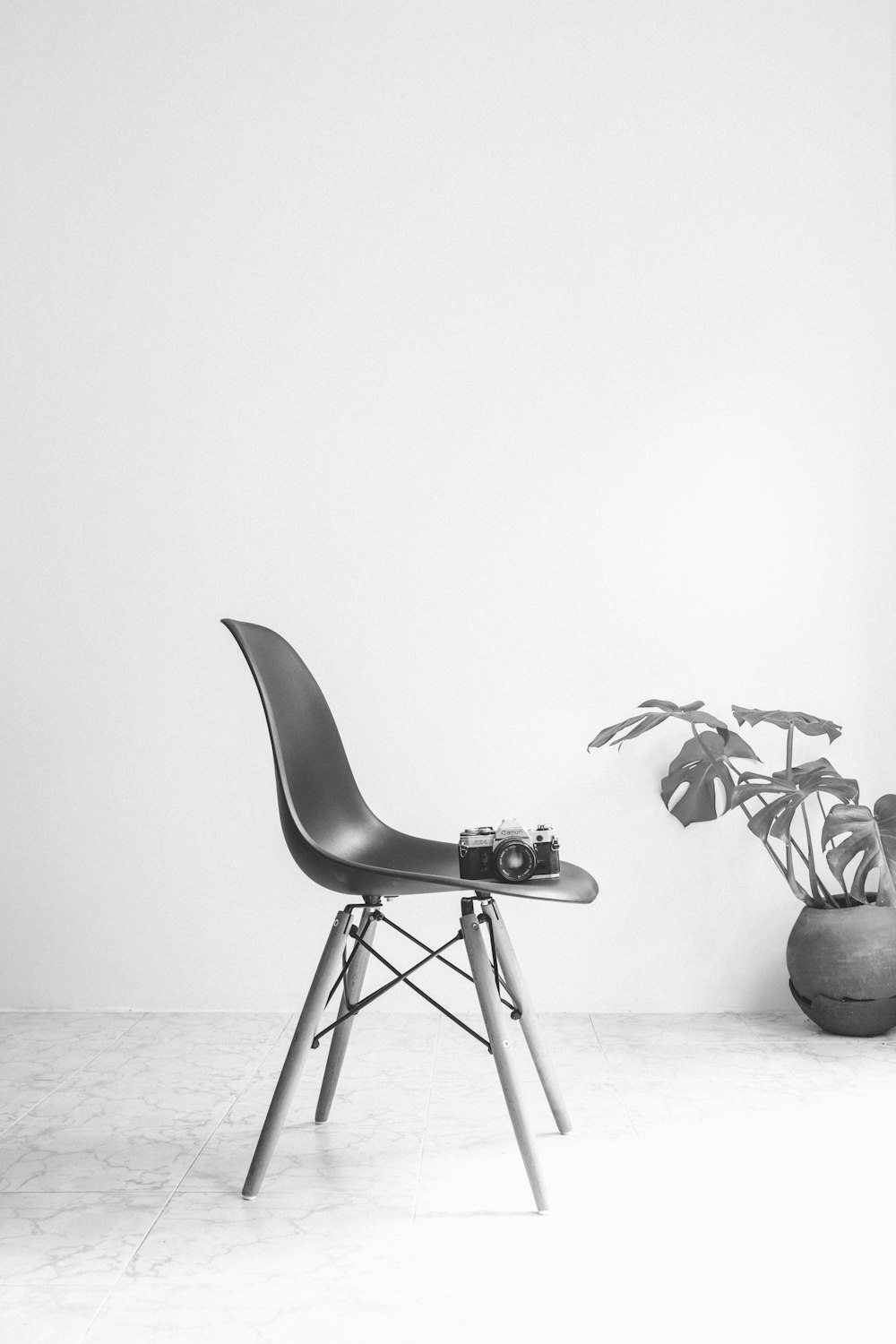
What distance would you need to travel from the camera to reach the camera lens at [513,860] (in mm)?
1625

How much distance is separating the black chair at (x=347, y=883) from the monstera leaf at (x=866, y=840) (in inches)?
28.8

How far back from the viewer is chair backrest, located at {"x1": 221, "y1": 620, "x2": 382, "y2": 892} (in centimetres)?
170

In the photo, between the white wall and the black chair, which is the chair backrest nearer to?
the black chair

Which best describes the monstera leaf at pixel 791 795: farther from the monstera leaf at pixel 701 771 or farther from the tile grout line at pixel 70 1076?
the tile grout line at pixel 70 1076

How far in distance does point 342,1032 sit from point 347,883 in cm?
41

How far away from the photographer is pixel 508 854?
1.63m

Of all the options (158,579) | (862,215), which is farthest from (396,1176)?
(862,215)

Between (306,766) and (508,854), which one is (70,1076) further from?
(508,854)

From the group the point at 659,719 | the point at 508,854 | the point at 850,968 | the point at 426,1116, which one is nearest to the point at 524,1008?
the point at 508,854

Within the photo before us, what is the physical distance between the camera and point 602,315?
105 inches

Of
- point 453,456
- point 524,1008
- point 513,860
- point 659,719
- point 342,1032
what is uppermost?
point 453,456

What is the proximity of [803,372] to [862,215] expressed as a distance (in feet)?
1.34

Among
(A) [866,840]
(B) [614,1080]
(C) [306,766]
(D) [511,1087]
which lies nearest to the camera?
(D) [511,1087]

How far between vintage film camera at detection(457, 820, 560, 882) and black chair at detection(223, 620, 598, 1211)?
2cm
